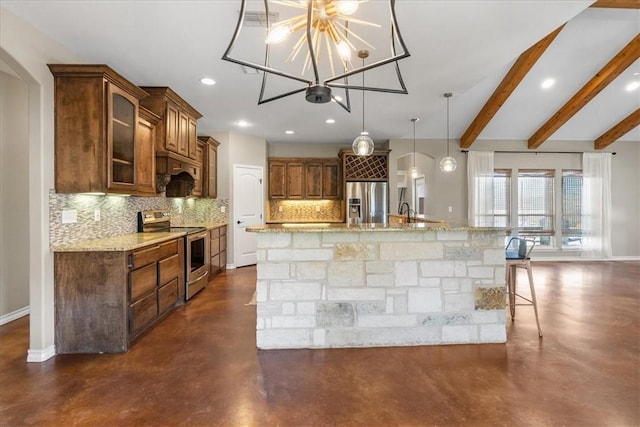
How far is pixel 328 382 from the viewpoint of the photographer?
7.14ft

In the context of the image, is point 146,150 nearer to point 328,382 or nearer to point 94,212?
point 94,212

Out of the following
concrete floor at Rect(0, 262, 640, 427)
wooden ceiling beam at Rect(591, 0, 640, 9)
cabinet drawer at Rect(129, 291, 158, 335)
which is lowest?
concrete floor at Rect(0, 262, 640, 427)

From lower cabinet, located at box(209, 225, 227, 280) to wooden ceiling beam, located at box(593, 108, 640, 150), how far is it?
8305mm

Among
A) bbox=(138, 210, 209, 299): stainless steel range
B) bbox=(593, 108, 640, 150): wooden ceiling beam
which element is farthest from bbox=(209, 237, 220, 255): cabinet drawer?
bbox=(593, 108, 640, 150): wooden ceiling beam

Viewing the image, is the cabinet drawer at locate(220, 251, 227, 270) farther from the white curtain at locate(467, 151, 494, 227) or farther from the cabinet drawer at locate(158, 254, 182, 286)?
the white curtain at locate(467, 151, 494, 227)

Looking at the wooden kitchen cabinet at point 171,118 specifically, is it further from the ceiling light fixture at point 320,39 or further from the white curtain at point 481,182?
the white curtain at point 481,182

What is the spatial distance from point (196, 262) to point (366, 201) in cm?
364

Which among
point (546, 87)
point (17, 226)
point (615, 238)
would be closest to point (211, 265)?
point (17, 226)

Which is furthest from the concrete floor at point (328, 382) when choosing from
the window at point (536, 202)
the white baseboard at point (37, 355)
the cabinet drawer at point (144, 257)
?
the window at point (536, 202)

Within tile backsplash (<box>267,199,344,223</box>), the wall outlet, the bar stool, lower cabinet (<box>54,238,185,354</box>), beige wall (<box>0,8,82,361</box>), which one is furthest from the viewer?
tile backsplash (<box>267,199,344,223</box>)

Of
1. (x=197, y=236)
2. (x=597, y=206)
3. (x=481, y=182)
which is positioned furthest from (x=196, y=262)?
(x=597, y=206)

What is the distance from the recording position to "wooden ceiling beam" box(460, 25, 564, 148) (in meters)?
3.94

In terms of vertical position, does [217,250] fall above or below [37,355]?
above

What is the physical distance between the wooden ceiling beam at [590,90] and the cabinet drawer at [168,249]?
677 centimetres
